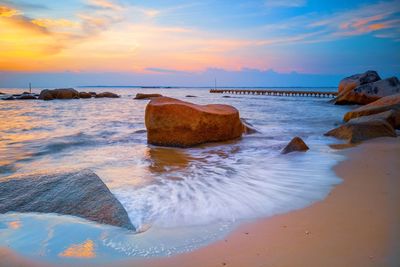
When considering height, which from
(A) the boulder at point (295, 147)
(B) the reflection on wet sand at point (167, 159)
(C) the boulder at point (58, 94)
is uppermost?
(C) the boulder at point (58, 94)

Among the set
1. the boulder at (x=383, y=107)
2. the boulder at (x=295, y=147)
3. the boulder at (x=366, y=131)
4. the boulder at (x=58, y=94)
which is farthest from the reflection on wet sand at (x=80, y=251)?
the boulder at (x=58, y=94)

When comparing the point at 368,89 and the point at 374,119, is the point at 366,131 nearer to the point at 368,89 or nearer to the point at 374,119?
the point at 374,119

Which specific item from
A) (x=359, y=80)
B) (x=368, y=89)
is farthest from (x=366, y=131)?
(x=359, y=80)

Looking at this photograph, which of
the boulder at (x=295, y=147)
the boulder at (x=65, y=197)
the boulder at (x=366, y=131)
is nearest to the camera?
the boulder at (x=65, y=197)

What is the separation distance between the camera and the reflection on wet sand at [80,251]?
2316 millimetres

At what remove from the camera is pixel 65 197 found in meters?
3.23

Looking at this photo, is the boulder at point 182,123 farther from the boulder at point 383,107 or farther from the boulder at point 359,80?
the boulder at point 359,80

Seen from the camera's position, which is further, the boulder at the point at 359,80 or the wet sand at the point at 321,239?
the boulder at the point at 359,80

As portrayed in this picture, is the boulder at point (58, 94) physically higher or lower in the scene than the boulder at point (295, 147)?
higher

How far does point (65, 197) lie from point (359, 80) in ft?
95.2

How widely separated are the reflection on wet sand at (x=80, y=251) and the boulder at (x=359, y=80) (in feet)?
92.0

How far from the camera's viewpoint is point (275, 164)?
5.50 metres

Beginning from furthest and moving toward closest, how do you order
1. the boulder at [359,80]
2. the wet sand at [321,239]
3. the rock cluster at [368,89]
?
the boulder at [359,80] < the rock cluster at [368,89] < the wet sand at [321,239]

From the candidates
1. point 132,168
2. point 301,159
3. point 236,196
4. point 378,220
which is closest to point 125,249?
point 236,196
